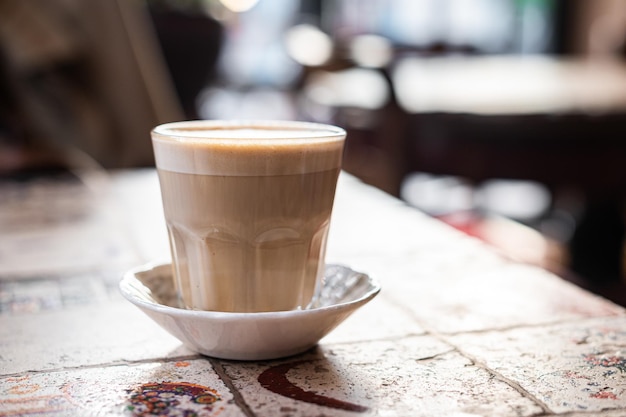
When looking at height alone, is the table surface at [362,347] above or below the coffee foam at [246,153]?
below

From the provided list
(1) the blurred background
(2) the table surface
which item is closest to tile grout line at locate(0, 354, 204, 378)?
(2) the table surface

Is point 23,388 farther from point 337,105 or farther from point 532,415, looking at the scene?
point 337,105

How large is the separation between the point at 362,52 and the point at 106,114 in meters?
0.84

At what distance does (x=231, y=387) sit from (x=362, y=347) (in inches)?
4.7

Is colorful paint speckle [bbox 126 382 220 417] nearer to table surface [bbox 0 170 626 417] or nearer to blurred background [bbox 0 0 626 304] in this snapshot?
table surface [bbox 0 170 626 417]

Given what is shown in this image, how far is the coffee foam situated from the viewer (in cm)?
51

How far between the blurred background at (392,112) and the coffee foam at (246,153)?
0.92 meters

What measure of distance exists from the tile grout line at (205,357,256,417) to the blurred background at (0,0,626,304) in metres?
0.96

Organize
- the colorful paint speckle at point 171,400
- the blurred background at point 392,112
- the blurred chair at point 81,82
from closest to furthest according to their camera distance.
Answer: the colorful paint speckle at point 171,400 → the blurred background at point 392,112 → the blurred chair at point 81,82

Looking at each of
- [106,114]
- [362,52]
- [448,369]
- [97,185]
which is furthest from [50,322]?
[106,114]

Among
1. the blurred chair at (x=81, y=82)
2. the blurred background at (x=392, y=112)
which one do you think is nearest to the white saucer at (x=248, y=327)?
the blurred background at (x=392, y=112)

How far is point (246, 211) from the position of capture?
1.71ft

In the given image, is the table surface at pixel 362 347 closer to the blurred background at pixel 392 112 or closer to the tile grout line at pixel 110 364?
the tile grout line at pixel 110 364

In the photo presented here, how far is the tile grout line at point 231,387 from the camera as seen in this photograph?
1.47ft
